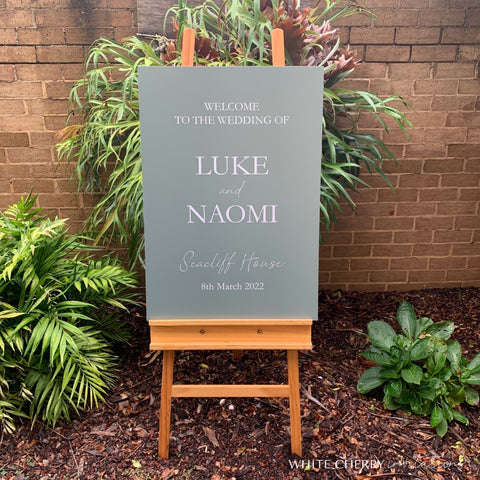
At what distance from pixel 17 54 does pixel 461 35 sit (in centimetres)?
287

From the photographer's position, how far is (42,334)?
194 centimetres

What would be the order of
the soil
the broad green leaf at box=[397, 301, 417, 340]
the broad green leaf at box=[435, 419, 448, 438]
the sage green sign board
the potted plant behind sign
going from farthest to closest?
the broad green leaf at box=[397, 301, 417, 340] < the potted plant behind sign < the broad green leaf at box=[435, 419, 448, 438] < the soil < the sage green sign board

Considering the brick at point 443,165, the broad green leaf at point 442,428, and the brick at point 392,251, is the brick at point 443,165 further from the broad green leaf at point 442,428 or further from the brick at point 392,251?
the broad green leaf at point 442,428

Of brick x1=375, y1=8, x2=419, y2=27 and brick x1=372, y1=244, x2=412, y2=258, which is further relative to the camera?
brick x1=372, y1=244, x2=412, y2=258

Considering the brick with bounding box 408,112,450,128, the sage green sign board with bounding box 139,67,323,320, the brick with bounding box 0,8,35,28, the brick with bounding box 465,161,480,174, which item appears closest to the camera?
the sage green sign board with bounding box 139,67,323,320

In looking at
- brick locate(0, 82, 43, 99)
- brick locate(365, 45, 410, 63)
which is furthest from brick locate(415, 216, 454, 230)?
brick locate(0, 82, 43, 99)

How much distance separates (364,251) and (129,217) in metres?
1.73

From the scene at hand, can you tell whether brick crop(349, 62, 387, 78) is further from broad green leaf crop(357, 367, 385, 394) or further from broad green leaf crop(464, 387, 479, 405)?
broad green leaf crop(464, 387, 479, 405)

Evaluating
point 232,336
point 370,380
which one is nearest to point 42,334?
point 232,336

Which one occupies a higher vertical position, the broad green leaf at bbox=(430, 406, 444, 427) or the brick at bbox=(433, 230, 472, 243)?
the brick at bbox=(433, 230, 472, 243)

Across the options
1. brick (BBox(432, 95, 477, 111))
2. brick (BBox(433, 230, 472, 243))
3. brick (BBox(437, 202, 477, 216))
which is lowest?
brick (BBox(433, 230, 472, 243))

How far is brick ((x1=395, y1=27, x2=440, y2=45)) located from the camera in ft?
9.25

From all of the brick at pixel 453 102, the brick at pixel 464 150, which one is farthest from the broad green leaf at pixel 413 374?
the brick at pixel 453 102

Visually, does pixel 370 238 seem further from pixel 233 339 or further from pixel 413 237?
pixel 233 339
